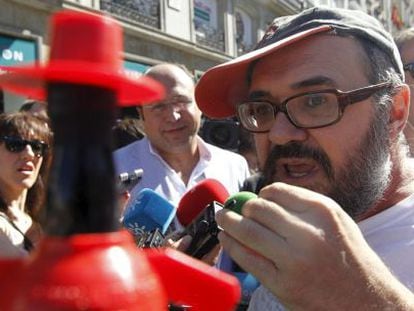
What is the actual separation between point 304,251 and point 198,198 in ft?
3.37

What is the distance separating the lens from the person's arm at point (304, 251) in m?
0.82

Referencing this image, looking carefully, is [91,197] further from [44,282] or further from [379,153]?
[379,153]

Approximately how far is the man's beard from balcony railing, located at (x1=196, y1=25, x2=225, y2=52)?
40.0ft

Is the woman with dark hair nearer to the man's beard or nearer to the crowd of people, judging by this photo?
the crowd of people

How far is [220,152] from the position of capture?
343 centimetres

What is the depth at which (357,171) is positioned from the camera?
4.28 feet

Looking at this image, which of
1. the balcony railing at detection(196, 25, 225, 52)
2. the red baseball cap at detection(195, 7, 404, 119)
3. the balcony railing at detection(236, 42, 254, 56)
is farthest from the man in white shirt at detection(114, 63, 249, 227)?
the balcony railing at detection(236, 42, 254, 56)

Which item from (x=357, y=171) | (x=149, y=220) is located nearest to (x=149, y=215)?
(x=149, y=220)

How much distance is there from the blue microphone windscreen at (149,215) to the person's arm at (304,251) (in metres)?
0.78

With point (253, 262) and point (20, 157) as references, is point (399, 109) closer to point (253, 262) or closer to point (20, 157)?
point (253, 262)

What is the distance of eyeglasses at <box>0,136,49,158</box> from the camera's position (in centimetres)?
275

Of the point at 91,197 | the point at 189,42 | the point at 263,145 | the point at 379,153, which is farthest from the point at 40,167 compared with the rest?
the point at 189,42

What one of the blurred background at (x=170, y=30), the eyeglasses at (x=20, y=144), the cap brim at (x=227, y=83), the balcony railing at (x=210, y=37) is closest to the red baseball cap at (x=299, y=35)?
the cap brim at (x=227, y=83)

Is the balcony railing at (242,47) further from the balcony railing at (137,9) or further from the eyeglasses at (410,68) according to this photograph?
the eyeglasses at (410,68)
